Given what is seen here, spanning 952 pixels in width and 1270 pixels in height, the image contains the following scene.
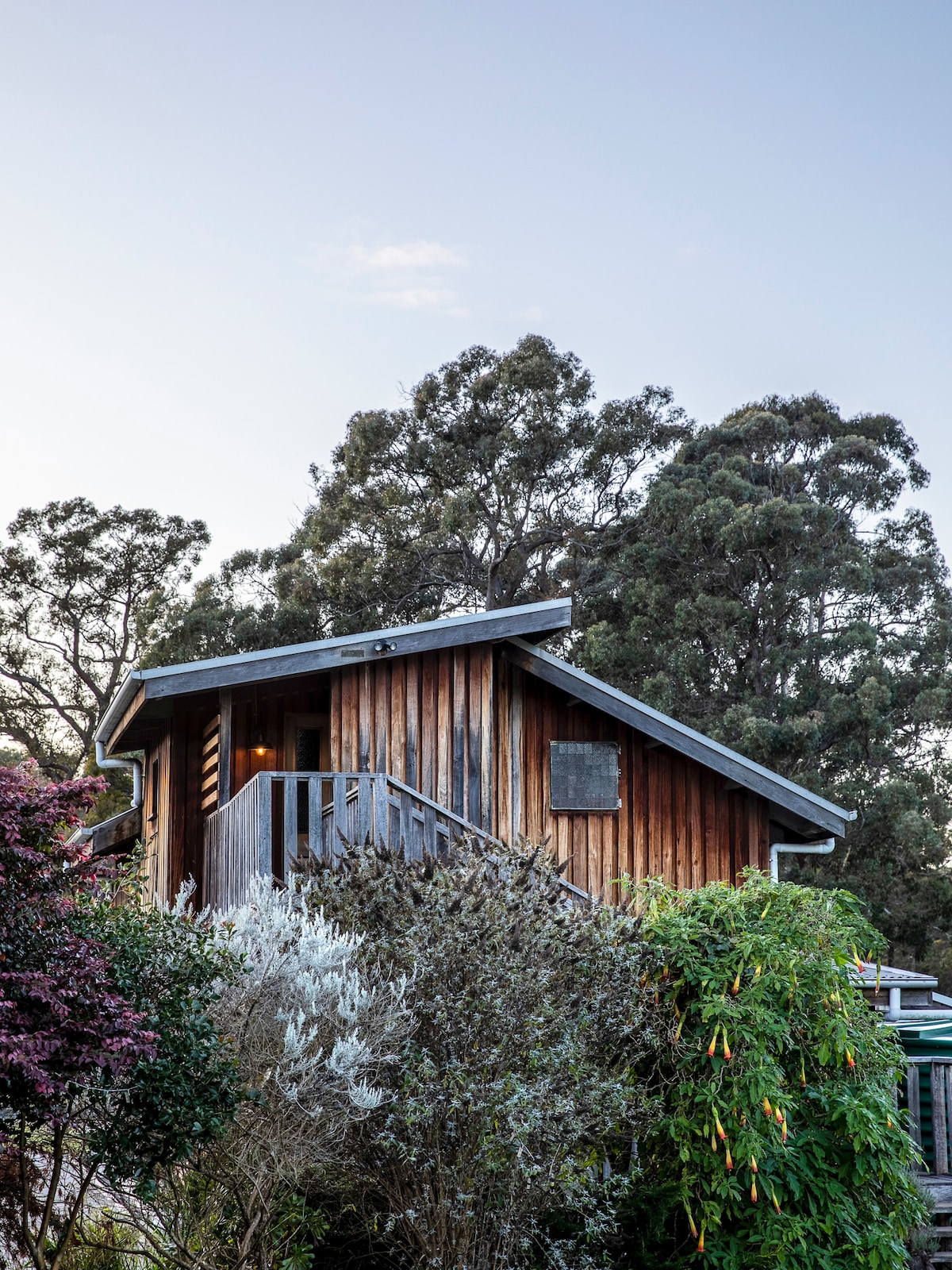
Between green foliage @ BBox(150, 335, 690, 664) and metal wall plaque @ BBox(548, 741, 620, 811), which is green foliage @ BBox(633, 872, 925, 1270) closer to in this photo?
metal wall plaque @ BBox(548, 741, 620, 811)

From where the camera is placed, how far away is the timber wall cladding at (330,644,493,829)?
1278 cm

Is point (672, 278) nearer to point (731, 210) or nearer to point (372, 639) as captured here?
point (731, 210)

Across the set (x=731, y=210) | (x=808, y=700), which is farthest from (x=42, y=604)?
(x=731, y=210)

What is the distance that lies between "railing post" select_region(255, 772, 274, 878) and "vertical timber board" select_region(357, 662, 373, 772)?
8.60 ft

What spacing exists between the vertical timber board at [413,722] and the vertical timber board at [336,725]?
0.70 meters

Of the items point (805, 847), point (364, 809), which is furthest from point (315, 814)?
point (805, 847)

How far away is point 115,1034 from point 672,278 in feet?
50.6

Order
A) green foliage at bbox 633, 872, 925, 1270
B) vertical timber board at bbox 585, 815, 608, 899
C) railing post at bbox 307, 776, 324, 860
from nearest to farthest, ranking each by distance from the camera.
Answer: green foliage at bbox 633, 872, 925, 1270 → railing post at bbox 307, 776, 324, 860 → vertical timber board at bbox 585, 815, 608, 899

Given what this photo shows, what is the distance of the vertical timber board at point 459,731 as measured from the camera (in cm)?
1308

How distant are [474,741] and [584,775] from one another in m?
1.50

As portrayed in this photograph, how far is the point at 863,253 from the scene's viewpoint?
58.8 feet

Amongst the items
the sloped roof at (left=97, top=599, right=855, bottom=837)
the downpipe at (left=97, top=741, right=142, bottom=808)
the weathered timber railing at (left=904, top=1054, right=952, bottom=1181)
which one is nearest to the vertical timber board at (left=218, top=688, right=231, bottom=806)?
the sloped roof at (left=97, top=599, right=855, bottom=837)

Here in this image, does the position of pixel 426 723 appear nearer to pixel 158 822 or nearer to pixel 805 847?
pixel 158 822

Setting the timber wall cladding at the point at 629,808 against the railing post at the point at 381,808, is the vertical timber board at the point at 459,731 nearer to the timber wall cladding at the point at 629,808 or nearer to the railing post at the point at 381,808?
the timber wall cladding at the point at 629,808
